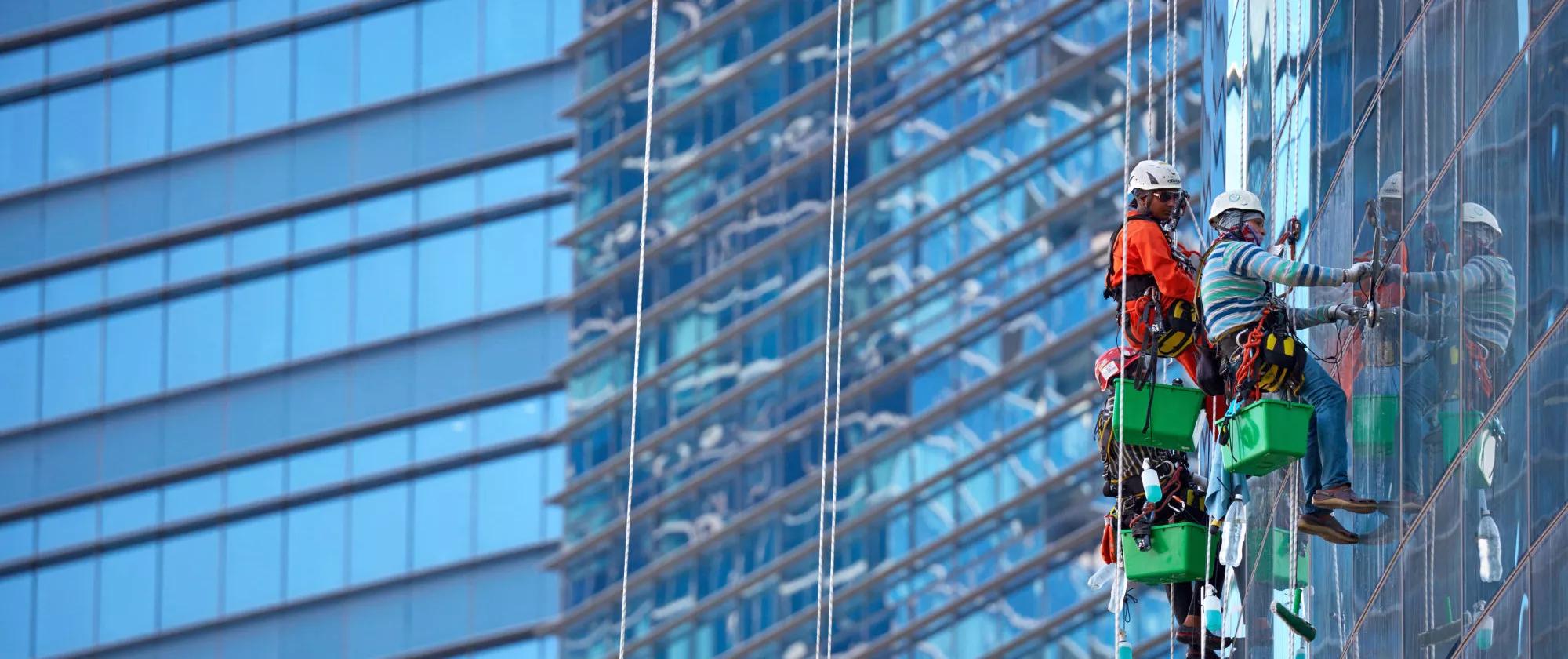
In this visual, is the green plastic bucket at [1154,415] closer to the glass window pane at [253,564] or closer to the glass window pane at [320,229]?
the glass window pane at [253,564]

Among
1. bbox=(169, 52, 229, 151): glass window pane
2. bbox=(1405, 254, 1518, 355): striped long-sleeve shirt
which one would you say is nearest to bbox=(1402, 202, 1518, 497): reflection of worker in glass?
bbox=(1405, 254, 1518, 355): striped long-sleeve shirt

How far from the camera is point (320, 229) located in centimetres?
5803

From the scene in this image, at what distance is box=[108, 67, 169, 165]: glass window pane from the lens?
60062mm

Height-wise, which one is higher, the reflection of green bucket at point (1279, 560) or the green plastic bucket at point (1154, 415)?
the reflection of green bucket at point (1279, 560)

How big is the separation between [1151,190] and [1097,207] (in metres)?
30.6

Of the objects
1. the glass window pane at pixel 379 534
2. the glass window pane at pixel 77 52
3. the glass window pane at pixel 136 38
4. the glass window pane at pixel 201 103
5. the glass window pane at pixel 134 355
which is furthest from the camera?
the glass window pane at pixel 77 52

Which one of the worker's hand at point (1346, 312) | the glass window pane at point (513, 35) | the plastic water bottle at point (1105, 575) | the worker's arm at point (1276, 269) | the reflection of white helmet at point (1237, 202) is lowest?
the plastic water bottle at point (1105, 575)

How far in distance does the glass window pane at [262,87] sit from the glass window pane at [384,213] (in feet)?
7.39

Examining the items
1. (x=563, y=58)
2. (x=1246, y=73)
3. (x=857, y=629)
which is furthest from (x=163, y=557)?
(x=1246, y=73)

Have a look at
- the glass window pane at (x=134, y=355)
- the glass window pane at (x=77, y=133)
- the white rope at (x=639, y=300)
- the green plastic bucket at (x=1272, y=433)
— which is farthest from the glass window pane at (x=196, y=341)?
the green plastic bucket at (x=1272, y=433)

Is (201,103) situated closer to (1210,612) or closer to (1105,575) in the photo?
(1105,575)

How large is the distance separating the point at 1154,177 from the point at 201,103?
141 feet

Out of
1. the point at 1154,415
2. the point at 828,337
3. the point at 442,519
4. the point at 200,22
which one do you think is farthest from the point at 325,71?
the point at 1154,415

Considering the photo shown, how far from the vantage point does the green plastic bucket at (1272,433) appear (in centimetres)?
1812
